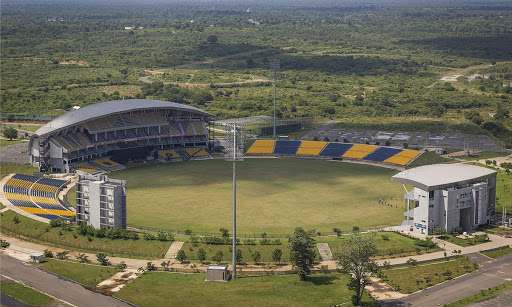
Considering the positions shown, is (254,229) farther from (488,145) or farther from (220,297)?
(488,145)

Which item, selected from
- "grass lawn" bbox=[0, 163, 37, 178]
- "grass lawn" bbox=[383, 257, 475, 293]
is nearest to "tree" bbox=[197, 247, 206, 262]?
"grass lawn" bbox=[383, 257, 475, 293]

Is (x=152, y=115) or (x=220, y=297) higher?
(x=152, y=115)

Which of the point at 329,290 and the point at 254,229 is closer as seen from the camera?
the point at 329,290

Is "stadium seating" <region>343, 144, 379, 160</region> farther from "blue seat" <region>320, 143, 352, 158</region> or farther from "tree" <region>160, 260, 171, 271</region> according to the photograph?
"tree" <region>160, 260, 171, 271</region>

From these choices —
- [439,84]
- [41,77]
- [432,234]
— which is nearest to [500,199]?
[432,234]

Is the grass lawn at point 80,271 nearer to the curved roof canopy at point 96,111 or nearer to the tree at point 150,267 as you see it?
the tree at point 150,267

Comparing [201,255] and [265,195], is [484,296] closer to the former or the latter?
[201,255]
